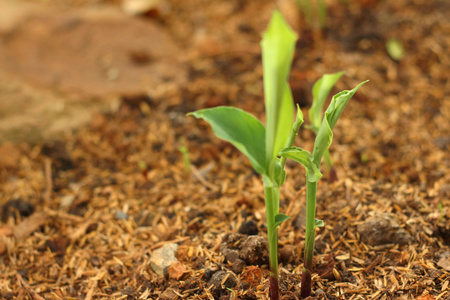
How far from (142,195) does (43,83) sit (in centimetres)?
130

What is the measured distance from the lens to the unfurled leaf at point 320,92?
5.55ft

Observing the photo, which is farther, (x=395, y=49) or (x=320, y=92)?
(x=395, y=49)

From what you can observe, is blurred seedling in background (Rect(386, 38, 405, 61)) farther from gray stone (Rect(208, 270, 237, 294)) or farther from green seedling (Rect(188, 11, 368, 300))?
gray stone (Rect(208, 270, 237, 294))

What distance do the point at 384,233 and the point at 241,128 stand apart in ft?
2.79

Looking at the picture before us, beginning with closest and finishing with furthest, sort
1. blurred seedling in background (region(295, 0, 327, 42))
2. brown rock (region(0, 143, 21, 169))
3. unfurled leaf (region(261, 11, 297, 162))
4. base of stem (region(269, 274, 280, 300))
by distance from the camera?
unfurled leaf (region(261, 11, 297, 162)) < base of stem (region(269, 274, 280, 300)) < brown rock (region(0, 143, 21, 169)) < blurred seedling in background (region(295, 0, 327, 42))

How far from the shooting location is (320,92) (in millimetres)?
1764

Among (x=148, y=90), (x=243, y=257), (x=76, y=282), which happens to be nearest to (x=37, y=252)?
(x=76, y=282)

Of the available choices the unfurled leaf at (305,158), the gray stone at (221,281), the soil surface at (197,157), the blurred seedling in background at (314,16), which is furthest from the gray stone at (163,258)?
the blurred seedling in background at (314,16)

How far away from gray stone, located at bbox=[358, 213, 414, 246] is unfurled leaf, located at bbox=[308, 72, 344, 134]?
1.48 feet

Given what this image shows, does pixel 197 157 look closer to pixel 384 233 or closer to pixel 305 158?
pixel 384 233

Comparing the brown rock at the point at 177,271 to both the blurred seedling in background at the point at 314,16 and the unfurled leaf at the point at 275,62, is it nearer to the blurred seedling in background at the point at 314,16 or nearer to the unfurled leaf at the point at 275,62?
the unfurled leaf at the point at 275,62

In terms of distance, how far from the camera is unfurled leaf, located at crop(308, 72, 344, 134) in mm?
1690

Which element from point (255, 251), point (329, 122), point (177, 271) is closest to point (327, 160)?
point (255, 251)

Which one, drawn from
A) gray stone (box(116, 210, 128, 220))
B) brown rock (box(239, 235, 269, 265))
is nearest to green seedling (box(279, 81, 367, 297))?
brown rock (box(239, 235, 269, 265))
